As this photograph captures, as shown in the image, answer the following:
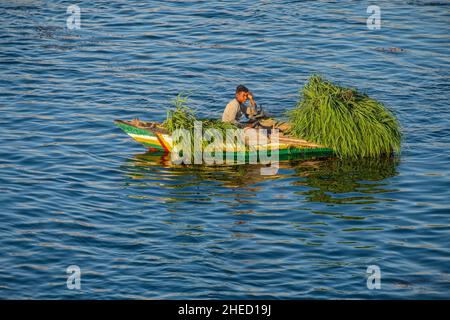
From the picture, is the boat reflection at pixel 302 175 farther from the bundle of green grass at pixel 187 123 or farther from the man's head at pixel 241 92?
the man's head at pixel 241 92

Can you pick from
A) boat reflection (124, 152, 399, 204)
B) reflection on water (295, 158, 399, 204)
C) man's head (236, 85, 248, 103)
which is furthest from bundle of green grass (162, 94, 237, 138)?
reflection on water (295, 158, 399, 204)

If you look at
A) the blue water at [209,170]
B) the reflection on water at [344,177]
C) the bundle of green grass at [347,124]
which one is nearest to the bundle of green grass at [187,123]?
the blue water at [209,170]

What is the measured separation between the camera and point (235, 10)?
32.9m

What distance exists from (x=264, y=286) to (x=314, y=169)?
570 centimetres

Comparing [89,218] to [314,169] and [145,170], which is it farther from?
[314,169]

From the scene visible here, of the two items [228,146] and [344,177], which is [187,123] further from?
[344,177]

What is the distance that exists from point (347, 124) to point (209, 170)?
10.5 ft

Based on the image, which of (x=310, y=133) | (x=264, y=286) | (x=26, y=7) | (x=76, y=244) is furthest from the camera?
(x=26, y=7)

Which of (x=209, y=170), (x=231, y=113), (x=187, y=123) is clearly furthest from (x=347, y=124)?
(x=187, y=123)

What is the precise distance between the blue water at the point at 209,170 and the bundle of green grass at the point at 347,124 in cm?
44

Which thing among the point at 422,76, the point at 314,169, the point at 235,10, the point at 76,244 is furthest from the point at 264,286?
the point at 235,10

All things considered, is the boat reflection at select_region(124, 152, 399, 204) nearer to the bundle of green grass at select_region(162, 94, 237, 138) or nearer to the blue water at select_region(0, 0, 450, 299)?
the blue water at select_region(0, 0, 450, 299)

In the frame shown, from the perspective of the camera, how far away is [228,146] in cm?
2070

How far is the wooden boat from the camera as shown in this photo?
817 inches
